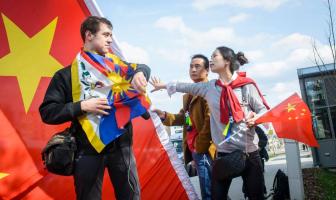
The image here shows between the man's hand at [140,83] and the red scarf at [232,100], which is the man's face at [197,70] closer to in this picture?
the red scarf at [232,100]

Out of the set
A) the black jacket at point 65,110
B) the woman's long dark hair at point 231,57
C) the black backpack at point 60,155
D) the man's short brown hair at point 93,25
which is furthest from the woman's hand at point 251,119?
the black backpack at point 60,155

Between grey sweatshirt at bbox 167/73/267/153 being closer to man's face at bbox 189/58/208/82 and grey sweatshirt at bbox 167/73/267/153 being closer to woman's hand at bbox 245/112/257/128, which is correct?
→ woman's hand at bbox 245/112/257/128

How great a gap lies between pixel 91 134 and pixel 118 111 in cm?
26

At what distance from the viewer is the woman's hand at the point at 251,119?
3.21 meters

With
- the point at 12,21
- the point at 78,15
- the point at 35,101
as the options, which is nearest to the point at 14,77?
the point at 35,101

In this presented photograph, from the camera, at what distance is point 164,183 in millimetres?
4234

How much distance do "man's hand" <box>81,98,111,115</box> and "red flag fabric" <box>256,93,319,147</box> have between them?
55.2 inches

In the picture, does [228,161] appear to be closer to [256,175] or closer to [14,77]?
[256,175]

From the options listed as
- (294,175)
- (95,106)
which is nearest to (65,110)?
(95,106)

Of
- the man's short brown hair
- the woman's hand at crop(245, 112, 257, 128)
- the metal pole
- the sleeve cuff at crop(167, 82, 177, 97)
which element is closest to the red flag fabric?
the woman's hand at crop(245, 112, 257, 128)

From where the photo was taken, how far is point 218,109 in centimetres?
347

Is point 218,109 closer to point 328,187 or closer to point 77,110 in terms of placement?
point 77,110

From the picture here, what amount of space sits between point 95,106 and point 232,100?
1401mm

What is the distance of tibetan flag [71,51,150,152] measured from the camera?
2.47 metres
